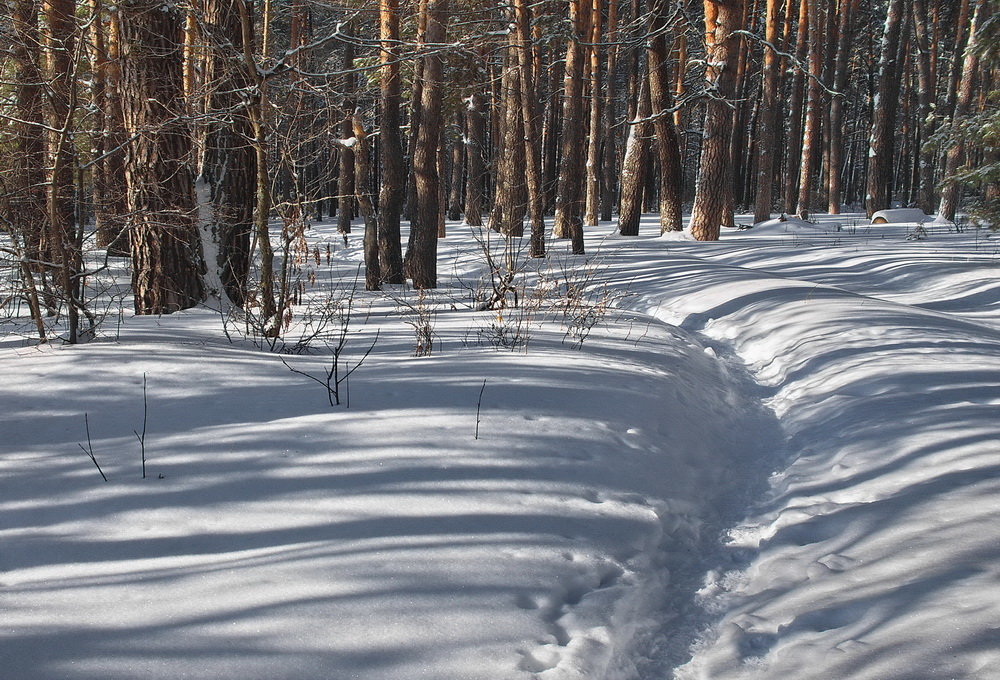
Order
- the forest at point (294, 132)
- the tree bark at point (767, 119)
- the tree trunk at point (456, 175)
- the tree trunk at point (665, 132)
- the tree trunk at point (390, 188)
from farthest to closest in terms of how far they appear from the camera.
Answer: the tree trunk at point (456, 175) → the tree bark at point (767, 119) → the tree trunk at point (665, 132) → the tree trunk at point (390, 188) → the forest at point (294, 132)

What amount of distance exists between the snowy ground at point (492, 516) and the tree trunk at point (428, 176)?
210 inches

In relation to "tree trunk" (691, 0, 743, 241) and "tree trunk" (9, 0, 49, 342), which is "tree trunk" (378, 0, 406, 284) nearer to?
"tree trunk" (9, 0, 49, 342)

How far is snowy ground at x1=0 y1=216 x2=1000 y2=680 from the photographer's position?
7.61ft

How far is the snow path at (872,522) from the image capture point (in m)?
2.44

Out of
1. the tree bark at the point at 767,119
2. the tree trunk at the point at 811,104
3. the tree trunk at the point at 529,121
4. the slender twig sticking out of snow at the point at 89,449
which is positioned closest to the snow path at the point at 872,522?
the slender twig sticking out of snow at the point at 89,449

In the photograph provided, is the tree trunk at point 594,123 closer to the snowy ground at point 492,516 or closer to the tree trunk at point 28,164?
the tree trunk at point 28,164

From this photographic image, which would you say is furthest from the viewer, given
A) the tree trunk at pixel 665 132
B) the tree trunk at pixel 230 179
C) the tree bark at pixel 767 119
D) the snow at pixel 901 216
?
the tree bark at pixel 767 119

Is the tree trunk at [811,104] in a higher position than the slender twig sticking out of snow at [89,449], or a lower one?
higher

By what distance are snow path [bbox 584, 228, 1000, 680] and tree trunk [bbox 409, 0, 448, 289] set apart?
18.6 feet

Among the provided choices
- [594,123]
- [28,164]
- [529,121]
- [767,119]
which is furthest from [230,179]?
[767,119]

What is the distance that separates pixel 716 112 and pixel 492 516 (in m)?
14.1

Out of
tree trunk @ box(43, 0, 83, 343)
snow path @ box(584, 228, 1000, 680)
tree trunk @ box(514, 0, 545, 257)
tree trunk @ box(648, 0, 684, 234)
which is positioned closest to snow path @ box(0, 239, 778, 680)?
snow path @ box(584, 228, 1000, 680)

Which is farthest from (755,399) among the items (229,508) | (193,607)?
(193,607)

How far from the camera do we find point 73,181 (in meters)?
5.57
